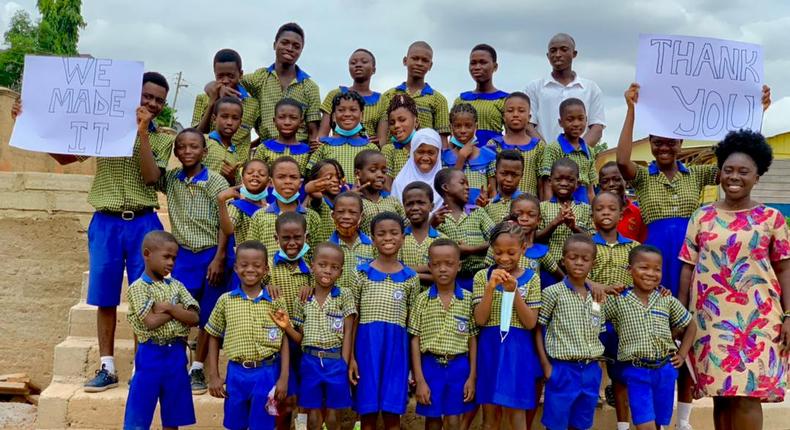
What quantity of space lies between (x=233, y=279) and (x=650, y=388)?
262 centimetres

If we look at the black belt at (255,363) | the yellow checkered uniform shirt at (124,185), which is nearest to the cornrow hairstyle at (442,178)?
the black belt at (255,363)

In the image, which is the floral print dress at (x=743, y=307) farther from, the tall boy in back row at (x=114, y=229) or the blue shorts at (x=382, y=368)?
the tall boy in back row at (x=114, y=229)

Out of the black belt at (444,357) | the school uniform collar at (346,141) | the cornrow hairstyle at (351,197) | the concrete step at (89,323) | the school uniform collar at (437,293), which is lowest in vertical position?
the concrete step at (89,323)

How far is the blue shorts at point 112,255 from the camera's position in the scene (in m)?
4.73

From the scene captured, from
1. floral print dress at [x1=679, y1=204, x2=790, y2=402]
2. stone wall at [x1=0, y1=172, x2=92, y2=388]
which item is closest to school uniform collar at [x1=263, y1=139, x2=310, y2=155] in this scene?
floral print dress at [x1=679, y1=204, x2=790, y2=402]

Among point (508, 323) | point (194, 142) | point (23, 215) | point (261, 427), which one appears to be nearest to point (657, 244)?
point (508, 323)

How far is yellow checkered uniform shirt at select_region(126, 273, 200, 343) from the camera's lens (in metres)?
3.97

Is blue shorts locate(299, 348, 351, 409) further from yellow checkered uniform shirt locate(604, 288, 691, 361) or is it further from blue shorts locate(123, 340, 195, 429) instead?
yellow checkered uniform shirt locate(604, 288, 691, 361)

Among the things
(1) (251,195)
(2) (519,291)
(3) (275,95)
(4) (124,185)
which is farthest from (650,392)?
(3) (275,95)

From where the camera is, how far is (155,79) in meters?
5.08

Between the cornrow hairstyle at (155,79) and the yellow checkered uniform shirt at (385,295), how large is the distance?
7.01 ft

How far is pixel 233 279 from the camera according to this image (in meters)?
4.71

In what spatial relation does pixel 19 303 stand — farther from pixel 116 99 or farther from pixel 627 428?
pixel 627 428

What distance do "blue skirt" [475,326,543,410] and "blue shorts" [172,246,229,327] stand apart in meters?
1.80
